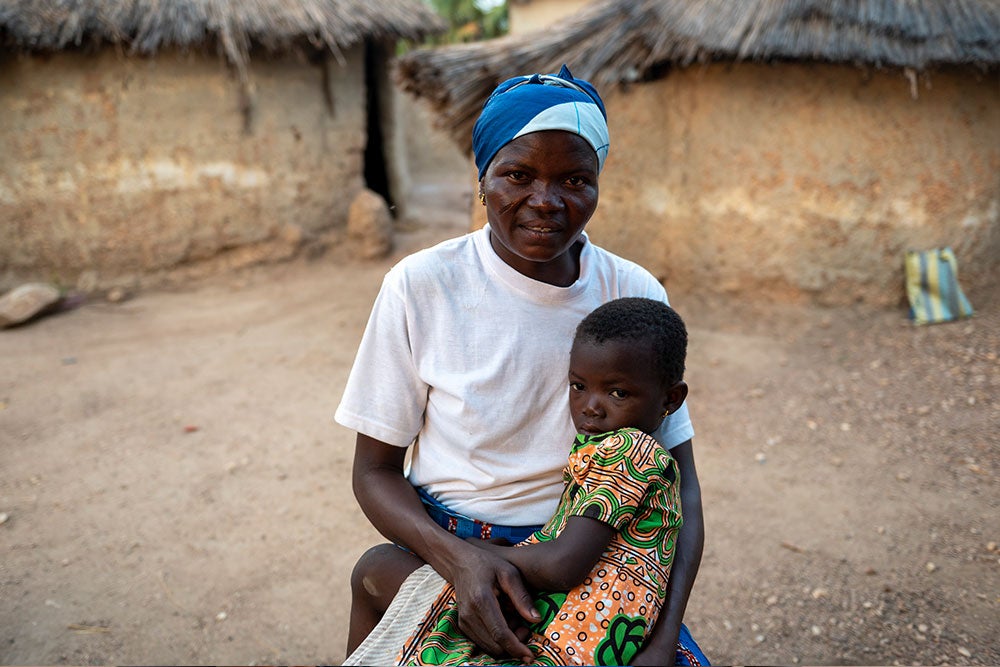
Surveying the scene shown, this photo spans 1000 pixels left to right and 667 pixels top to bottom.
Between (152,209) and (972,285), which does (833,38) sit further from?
(152,209)

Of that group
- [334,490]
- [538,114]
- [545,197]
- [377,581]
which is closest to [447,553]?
[377,581]

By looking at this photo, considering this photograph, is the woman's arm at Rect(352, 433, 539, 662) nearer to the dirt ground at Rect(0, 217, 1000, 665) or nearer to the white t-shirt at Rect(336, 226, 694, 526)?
the white t-shirt at Rect(336, 226, 694, 526)

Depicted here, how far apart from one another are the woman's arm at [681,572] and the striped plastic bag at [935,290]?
4.53 m

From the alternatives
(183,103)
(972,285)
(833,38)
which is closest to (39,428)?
(183,103)

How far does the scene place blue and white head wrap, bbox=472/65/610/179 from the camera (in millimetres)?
1565

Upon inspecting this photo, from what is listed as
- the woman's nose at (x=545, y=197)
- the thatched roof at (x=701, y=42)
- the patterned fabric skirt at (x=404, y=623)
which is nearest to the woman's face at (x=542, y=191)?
the woman's nose at (x=545, y=197)

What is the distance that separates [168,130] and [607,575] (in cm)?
709

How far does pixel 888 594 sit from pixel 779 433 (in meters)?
1.44

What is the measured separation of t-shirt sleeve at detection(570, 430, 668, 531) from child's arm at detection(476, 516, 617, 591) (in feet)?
0.08

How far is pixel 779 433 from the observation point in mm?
4273

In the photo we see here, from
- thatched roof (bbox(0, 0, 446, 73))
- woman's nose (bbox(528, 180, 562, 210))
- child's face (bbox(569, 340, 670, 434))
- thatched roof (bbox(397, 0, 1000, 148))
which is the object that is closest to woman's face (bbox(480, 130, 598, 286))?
woman's nose (bbox(528, 180, 562, 210))

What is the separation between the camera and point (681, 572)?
1.60 metres

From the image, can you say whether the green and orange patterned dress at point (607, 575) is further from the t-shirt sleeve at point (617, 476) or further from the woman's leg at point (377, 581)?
the woman's leg at point (377, 581)

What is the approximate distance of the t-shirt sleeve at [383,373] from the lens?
5.39ft
